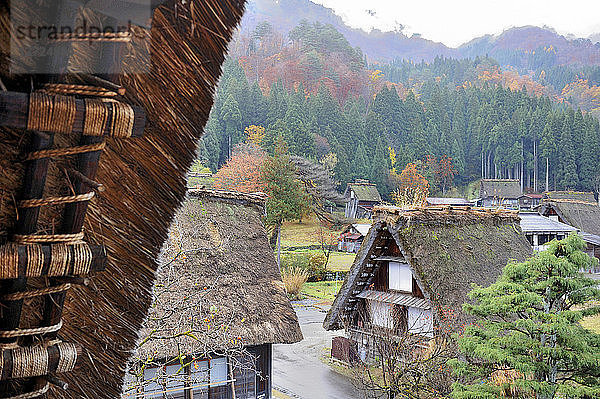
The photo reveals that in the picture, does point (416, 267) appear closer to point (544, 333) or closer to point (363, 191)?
point (544, 333)

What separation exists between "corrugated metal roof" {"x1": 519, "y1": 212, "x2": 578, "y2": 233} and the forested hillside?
17856mm

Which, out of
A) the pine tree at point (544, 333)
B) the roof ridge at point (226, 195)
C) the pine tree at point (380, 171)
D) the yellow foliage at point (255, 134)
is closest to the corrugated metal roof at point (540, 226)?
the roof ridge at point (226, 195)

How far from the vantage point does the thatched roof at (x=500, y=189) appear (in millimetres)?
43641

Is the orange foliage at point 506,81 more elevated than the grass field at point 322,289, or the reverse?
the orange foliage at point 506,81

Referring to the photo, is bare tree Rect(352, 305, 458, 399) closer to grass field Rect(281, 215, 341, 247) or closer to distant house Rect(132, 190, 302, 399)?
Result: distant house Rect(132, 190, 302, 399)

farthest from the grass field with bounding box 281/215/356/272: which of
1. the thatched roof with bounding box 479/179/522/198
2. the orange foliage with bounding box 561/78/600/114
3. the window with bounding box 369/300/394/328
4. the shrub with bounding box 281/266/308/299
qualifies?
the orange foliage with bounding box 561/78/600/114

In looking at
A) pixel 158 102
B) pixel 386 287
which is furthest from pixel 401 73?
pixel 158 102

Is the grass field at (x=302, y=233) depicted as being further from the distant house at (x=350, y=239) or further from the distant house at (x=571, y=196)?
the distant house at (x=571, y=196)

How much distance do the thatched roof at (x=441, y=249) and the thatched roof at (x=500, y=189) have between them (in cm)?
3212

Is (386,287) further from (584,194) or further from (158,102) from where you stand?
(584,194)

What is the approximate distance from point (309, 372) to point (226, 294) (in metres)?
5.82

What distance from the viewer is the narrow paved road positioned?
1218cm

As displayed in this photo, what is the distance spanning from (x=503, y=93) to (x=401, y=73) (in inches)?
1179

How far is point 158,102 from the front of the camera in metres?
1.50
